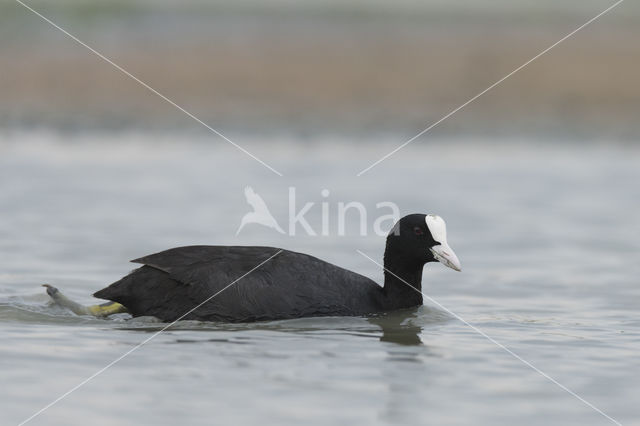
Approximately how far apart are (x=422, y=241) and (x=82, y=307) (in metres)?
3.11

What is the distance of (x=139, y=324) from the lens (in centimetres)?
1034

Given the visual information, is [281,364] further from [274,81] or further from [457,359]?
[274,81]

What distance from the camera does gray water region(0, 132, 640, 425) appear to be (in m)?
8.08

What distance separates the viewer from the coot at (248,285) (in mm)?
10430

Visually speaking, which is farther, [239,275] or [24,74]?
[24,74]

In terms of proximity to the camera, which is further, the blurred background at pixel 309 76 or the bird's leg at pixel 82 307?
the blurred background at pixel 309 76

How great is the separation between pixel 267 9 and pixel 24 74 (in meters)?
17.4

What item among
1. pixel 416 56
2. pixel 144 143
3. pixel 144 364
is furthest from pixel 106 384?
pixel 416 56
